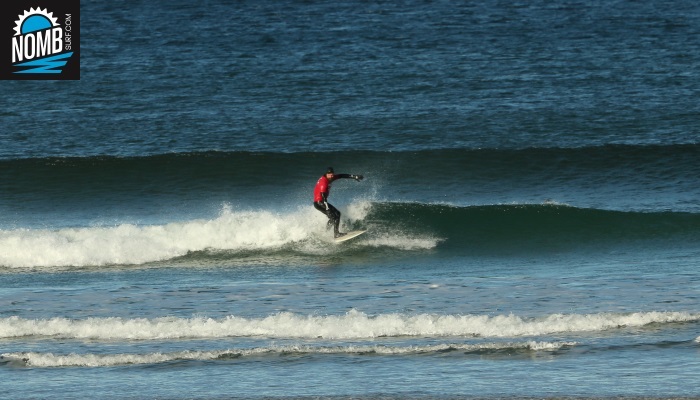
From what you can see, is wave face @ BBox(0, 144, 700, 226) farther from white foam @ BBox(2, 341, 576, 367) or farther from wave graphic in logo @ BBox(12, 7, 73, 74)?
white foam @ BBox(2, 341, 576, 367)

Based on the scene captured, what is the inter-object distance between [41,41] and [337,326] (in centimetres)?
1967

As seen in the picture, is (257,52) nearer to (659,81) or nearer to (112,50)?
(112,50)

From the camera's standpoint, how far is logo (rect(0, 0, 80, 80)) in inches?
1242

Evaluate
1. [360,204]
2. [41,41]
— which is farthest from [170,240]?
[41,41]

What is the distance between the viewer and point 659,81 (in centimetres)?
3572

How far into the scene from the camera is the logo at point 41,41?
31.5 metres

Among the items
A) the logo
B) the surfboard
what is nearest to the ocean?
the surfboard

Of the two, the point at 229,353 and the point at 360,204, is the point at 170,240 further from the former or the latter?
the point at 229,353

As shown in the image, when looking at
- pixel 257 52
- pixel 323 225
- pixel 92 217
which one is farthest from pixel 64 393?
pixel 257 52

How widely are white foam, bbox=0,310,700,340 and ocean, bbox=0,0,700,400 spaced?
4 cm

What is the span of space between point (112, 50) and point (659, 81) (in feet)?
66.9

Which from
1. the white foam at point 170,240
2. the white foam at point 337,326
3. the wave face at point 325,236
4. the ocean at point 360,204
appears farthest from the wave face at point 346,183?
the white foam at point 337,326

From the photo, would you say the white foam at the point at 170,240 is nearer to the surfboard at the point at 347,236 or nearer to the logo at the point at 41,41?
the surfboard at the point at 347,236

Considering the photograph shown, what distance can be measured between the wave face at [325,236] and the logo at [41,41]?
10.3 meters
